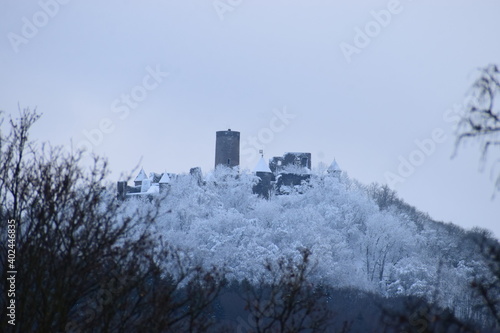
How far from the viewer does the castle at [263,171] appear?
180 ft

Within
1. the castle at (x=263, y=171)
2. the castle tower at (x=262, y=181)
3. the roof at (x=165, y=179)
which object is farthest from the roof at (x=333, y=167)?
the roof at (x=165, y=179)

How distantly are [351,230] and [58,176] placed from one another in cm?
4155

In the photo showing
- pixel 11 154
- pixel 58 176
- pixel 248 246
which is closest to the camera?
pixel 58 176

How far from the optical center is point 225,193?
5209 cm

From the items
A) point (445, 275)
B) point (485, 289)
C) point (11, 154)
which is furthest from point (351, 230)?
point (485, 289)

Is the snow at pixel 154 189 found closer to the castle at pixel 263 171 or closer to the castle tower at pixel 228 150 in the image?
the castle at pixel 263 171

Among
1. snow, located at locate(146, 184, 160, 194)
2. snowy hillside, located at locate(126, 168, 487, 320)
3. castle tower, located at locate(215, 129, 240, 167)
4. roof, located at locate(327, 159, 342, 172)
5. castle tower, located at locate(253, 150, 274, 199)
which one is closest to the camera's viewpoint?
snowy hillside, located at locate(126, 168, 487, 320)

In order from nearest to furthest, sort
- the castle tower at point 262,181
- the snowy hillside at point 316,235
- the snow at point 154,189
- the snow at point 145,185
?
1. the snowy hillside at point 316,235
2. the castle tower at point 262,181
3. the snow at point 154,189
4. the snow at point 145,185

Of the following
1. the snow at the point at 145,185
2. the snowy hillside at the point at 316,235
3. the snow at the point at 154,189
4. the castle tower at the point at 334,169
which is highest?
the castle tower at the point at 334,169

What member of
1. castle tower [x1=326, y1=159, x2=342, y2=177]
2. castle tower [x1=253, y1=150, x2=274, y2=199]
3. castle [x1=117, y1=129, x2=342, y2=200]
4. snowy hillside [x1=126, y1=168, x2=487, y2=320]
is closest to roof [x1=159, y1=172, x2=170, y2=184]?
castle [x1=117, y1=129, x2=342, y2=200]

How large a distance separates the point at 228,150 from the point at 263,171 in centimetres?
421

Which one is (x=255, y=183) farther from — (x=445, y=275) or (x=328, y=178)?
(x=445, y=275)

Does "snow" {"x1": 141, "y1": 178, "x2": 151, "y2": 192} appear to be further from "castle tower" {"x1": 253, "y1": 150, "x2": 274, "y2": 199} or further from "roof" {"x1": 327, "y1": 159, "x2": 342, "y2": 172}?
"roof" {"x1": 327, "y1": 159, "x2": 342, "y2": 172}

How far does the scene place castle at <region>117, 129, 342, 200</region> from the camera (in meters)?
54.8
